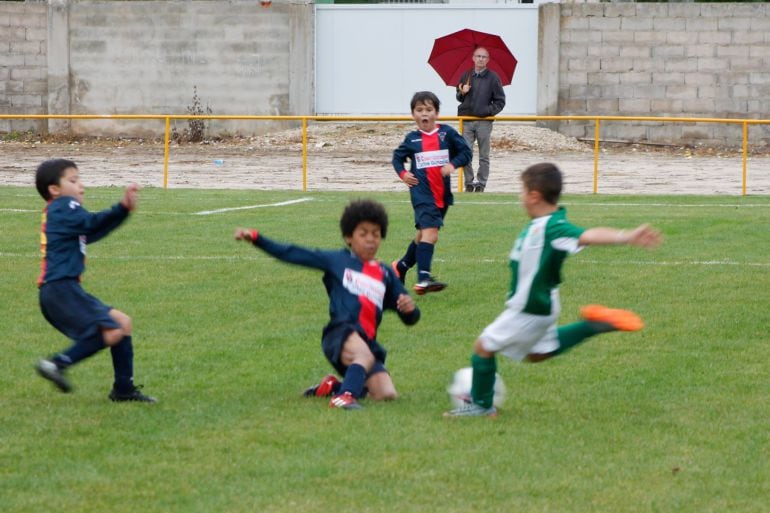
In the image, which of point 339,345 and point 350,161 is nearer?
point 339,345

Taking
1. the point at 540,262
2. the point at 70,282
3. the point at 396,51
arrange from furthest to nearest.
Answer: the point at 396,51
the point at 70,282
the point at 540,262

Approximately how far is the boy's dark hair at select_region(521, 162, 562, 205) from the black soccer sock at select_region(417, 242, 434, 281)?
178 inches

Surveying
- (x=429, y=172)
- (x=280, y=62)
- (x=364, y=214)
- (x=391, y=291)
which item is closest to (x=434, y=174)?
(x=429, y=172)

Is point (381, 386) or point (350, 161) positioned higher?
point (350, 161)

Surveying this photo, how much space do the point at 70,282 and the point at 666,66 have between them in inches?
961

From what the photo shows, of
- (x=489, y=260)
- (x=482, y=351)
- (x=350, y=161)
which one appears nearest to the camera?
(x=482, y=351)

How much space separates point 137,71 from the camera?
31969 mm

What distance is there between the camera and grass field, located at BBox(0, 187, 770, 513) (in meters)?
5.56

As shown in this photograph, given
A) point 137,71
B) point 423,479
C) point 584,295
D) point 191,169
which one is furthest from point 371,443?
point 137,71

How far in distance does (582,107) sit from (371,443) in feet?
81.8

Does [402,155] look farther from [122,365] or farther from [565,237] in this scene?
[565,237]

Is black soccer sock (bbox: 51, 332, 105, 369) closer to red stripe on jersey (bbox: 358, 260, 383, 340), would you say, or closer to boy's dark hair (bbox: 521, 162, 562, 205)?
red stripe on jersey (bbox: 358, 260, 383, 340)

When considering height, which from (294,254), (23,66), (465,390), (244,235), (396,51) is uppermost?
(396,51)

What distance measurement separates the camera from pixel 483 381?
22.5 feet
